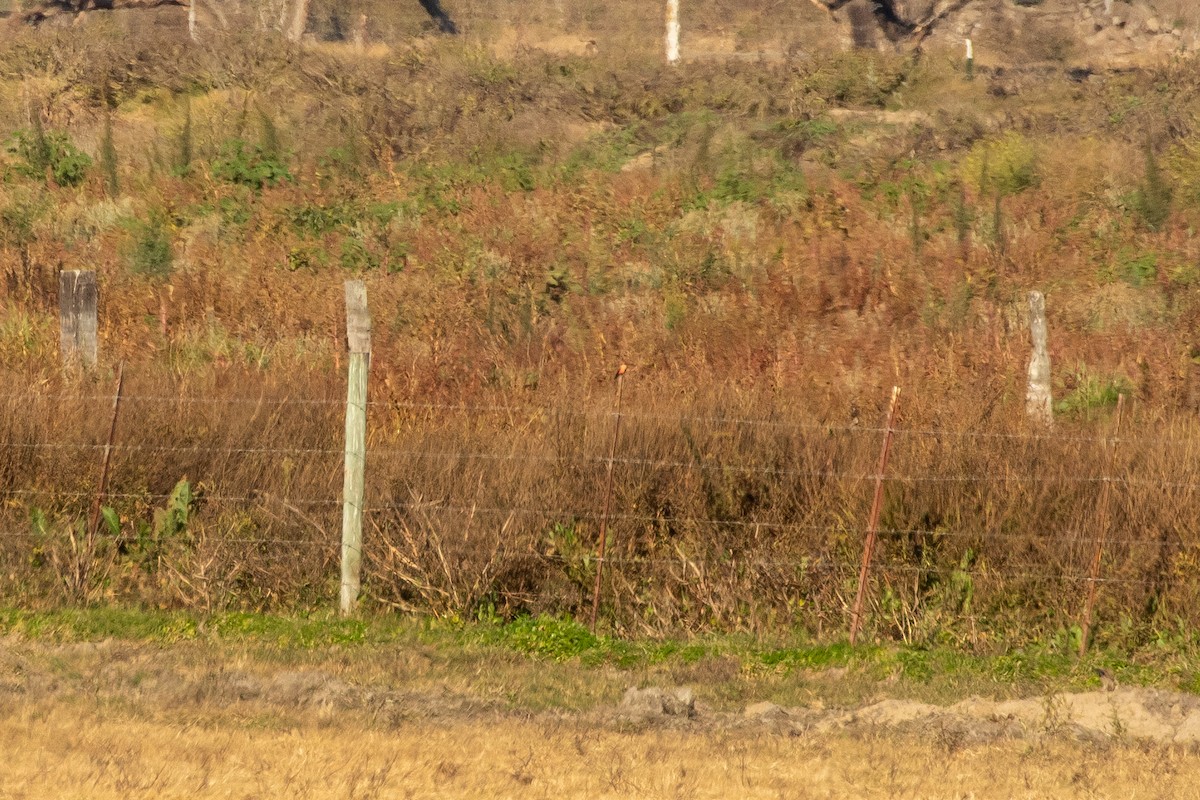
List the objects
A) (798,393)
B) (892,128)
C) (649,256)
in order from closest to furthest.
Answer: (798,393) < (649,256) < (892,128)

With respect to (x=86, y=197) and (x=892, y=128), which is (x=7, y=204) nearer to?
(x=86, y=197)

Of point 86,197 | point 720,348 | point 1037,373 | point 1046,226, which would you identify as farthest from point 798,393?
point 86,197

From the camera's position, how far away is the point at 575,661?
8.14 meters

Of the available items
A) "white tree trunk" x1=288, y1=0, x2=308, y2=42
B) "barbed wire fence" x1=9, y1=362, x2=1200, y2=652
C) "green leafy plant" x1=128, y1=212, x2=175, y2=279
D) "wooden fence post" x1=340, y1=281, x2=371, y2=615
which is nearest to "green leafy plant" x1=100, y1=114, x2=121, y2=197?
"green leafy plant" x1=128, y1=212, x2=175, y2=279

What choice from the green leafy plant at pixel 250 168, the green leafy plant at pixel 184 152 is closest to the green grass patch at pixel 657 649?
the green leafy plant at pixel 250 168

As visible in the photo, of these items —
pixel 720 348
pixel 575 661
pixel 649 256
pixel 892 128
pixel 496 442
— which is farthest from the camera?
pixel 892 128

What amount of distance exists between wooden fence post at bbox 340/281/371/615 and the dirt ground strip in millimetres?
847

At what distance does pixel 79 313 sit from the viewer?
11859 mm

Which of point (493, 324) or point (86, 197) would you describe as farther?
point (86, 197)

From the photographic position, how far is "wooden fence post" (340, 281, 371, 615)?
877 cm

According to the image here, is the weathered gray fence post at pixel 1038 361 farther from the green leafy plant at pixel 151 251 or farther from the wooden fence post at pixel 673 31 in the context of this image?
the wooden fence post at pixel 673 31

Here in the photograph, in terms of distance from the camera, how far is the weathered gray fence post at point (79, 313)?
11719 millimetres

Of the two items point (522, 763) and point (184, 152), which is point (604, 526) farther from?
point (184, 152)

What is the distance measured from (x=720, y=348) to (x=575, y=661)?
5753 millimetres
